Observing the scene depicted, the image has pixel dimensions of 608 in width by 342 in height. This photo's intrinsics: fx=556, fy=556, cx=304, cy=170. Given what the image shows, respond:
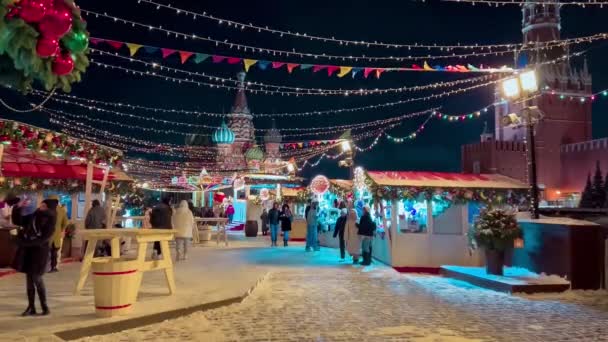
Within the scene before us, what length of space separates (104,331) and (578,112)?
71.6 meters

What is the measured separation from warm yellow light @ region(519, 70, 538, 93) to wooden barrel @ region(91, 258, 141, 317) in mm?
10405

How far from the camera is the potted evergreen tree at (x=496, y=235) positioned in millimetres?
11445

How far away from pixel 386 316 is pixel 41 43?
5.83 m

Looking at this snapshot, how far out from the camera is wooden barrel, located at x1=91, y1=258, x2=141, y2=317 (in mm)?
7195

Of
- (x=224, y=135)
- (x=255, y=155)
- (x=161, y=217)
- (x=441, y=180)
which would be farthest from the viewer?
(x=224, y=135)

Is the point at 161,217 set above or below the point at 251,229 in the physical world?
above

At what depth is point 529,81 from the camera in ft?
44.5

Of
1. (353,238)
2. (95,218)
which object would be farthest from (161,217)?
(353,238)

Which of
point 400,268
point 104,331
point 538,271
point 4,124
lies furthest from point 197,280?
point 538,271

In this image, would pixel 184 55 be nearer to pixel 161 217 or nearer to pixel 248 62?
pixel 248 62

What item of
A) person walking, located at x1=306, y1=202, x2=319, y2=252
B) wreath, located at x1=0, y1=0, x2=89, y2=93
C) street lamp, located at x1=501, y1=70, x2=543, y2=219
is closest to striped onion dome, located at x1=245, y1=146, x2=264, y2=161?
person walking, located at x1=306, y1=202, x2=319, y2=252

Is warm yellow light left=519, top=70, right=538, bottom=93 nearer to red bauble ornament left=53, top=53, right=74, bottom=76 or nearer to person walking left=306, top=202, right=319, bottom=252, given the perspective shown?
person walking left=306, top=202, right=319, bottom=252

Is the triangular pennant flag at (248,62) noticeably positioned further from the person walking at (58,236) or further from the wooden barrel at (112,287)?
the wooden barrel at (112,287)

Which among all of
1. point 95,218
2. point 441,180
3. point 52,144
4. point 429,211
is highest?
point 52,144
